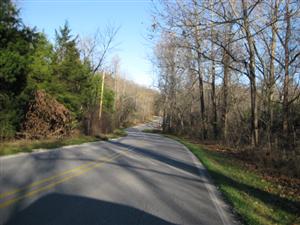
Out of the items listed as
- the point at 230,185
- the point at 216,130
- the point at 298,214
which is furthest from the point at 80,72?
the point at 298,214

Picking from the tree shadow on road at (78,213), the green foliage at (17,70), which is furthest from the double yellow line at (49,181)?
the green foliage at (17,70)

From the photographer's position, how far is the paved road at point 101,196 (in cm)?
577

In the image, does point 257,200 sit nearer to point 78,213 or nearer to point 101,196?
point 101,196

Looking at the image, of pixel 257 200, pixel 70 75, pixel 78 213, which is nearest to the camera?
pixel 78 213

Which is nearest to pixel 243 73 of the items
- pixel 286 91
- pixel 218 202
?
pixel 286 91

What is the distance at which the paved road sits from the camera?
5.77 m

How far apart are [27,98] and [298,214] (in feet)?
64.1

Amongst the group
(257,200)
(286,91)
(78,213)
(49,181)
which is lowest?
(257,200)

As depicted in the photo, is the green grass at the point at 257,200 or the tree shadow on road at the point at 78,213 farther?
the green grass at the point at 257,200

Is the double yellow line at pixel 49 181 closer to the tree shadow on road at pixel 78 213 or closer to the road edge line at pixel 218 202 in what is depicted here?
the tree shadow on road at pixel 78 213

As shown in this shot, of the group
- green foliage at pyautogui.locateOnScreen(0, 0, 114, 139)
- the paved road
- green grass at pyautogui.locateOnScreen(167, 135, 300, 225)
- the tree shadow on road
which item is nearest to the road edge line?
the paved road

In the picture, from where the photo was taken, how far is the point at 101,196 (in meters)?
7.24

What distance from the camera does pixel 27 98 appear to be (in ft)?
73.4

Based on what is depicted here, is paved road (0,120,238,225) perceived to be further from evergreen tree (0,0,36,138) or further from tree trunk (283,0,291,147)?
tree trunk (283,0,291,147)
